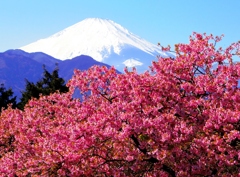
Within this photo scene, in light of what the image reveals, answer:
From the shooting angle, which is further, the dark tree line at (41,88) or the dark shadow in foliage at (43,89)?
the dark tree line at (41,88)

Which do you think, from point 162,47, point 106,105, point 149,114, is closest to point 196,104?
point 149,114

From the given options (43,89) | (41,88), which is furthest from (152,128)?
(41,88)

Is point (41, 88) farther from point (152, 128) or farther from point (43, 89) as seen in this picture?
point (152, 128)

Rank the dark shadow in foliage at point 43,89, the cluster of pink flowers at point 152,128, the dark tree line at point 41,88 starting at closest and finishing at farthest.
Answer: the cluster of pink flowers at point 152,128 < the dark shadow in foliage at point 43,89 < the dark tree line at point 41,88

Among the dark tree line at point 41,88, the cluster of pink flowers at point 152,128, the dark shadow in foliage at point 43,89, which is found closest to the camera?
the cluster of pink flowers at point 152,128

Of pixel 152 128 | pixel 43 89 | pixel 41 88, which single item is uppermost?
pixel 41 88

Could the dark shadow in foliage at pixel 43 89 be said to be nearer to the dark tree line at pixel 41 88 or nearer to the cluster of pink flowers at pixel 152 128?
the dark tree line at pixel 41 88

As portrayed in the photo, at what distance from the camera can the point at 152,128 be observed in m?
10.2

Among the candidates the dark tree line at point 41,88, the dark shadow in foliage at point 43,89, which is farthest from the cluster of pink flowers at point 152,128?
the dark shadow in foliage at point 43,89

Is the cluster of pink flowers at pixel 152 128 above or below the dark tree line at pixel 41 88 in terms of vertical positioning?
below

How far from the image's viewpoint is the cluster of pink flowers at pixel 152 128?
10312 mm

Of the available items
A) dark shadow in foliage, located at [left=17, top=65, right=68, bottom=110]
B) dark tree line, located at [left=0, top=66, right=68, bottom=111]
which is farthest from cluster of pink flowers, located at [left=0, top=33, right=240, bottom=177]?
dark shadow in foliage, located at [left=17, top=65, right=68, bottom=110]

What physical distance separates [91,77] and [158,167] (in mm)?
4604

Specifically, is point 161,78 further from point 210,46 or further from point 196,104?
point 210,46
